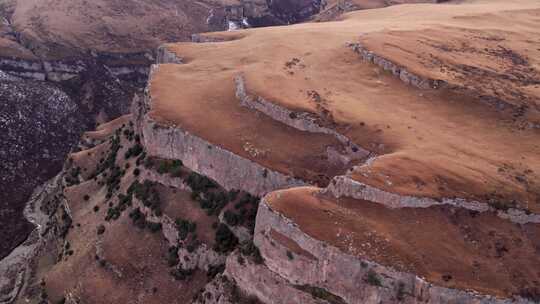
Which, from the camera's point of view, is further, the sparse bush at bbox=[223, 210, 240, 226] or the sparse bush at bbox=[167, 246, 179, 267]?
the sparse bush at bbox=[167, 246, 179, 267]

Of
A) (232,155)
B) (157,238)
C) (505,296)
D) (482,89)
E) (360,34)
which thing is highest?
(360,34)

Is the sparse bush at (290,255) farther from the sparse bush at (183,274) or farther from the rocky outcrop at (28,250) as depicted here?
the rocky outcrop at (28,250)

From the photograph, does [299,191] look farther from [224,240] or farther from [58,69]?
[58,69]

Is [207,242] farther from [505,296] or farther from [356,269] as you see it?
[505,296]

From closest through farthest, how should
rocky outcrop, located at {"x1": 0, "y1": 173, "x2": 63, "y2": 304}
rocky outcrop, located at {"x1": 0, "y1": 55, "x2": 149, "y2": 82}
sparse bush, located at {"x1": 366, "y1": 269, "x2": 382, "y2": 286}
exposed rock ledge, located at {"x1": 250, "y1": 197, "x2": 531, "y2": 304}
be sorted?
exposed rock ledge, located at {"x1": 250, "y1": 197, "x2": 531, "y2": 304} → sparse bush, located at {"x1": 366, "y1": 269, "x2": 382, "y2": 286} → rocky outcrop, located at {"x1": 0, "y1": 173, "x2": 63, "y2": 304} → rocky outcrop, located at {"x1": 0, "y1": 55, "x2": 149, "y2": 82}

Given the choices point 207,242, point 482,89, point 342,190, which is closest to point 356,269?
point 342,190

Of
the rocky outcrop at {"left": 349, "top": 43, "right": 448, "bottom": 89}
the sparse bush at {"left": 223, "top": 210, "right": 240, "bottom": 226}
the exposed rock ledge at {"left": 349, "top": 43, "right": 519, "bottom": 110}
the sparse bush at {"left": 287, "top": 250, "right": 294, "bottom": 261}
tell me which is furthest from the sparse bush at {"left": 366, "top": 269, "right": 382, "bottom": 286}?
the rocky outcrop at {"left": 349, "top": 43, "right": 448, "bottom": 89}

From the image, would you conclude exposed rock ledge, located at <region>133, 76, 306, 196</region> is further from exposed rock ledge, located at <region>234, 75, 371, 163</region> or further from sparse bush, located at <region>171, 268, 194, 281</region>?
sparse bush, located at <region>171, 268, 194, 281</region>

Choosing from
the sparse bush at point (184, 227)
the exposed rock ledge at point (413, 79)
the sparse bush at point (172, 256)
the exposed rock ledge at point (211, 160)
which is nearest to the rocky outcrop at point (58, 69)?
the exposed rock ledge at point (211, 160)

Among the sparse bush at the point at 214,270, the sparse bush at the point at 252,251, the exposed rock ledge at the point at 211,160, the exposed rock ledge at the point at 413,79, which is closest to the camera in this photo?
the sparse bush at the point at 252,251
